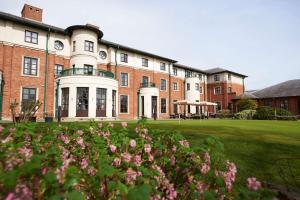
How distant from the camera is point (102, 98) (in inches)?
890

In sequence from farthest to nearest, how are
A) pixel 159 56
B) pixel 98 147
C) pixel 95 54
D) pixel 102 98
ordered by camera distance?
pixel 159 56 < pixel 95 54 < pixel 102 98 < pixel 98 147

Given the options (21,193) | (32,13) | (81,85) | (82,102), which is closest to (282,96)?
(82,102)

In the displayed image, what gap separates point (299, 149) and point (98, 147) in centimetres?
593

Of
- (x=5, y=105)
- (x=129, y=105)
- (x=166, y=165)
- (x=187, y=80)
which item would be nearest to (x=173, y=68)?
(x=187, y=80)

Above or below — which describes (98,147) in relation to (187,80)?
below

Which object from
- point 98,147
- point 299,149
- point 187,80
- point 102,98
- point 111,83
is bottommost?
point 299,149

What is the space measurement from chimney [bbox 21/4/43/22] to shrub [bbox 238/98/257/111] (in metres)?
33.6

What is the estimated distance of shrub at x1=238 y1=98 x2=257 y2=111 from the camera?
36875 mm

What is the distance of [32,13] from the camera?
2464 centimetres

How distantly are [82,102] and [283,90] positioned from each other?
1380 inches

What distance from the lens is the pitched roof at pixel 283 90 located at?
120 feet

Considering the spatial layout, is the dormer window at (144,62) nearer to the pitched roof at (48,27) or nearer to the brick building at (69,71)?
the brick building at (69,71)

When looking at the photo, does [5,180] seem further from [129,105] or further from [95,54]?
[129,105]

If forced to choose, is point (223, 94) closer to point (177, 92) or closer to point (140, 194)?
point (177, 92)
